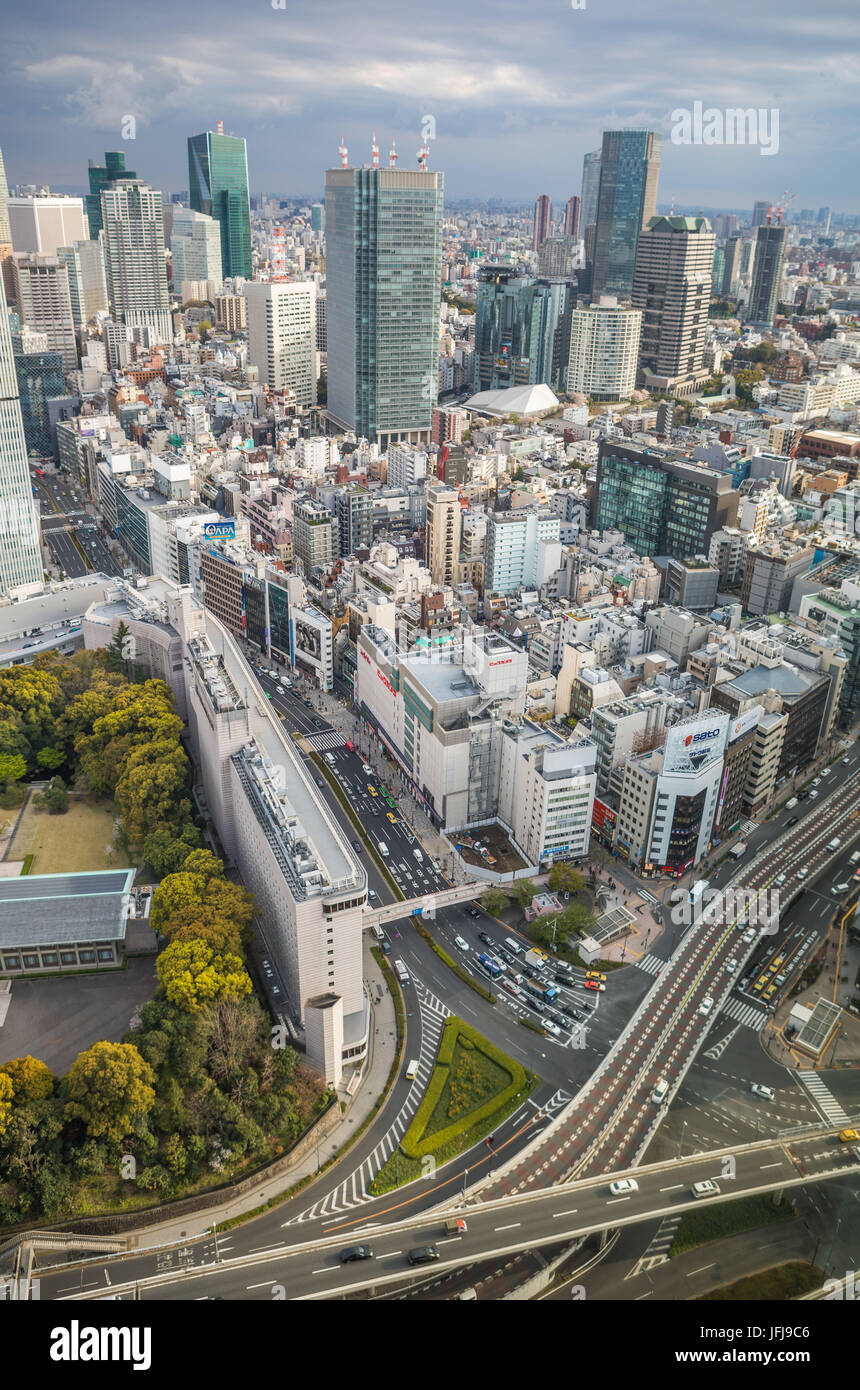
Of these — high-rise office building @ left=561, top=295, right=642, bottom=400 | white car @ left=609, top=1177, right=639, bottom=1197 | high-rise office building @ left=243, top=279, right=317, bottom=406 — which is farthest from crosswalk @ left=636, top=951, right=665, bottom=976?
high-rise office building @ left=561, top=295, right=642, bottom=400

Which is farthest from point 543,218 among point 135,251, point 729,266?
point 135,251

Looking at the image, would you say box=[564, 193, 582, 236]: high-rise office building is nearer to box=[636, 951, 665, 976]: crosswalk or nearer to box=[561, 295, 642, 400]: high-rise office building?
box=[561, 295, 642, 400]: high-rise office building

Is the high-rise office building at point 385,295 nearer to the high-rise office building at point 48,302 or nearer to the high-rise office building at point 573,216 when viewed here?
the high-rise office building at point 48,302

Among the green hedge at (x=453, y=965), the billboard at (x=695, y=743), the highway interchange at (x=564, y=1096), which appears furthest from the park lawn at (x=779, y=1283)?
the billboard at (x=695, y=743)

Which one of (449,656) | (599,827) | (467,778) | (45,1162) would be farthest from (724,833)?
(45,1162)

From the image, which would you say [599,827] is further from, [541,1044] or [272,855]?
[272,855]

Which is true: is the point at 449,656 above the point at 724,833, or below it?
above
